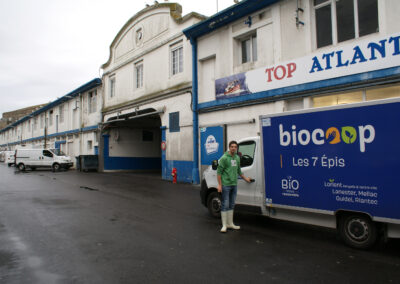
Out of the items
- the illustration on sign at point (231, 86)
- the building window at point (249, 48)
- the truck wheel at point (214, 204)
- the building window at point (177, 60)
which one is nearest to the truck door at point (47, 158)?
the building window at point (177, 60)

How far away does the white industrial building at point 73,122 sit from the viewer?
1029 inches

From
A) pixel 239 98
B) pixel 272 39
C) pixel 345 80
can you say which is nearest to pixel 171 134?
pixel 239 98

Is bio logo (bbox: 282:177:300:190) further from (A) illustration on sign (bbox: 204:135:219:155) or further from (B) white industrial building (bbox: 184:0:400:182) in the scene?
(A) illustration on sign (bbox: 204:135:219:155)

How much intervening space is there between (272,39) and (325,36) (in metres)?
2.06

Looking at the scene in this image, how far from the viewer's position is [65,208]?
8633 mm

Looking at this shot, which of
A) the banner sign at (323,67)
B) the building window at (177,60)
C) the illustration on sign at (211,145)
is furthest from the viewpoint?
the building window at (177,60)

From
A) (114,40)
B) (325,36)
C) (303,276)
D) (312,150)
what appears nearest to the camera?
(303,276)

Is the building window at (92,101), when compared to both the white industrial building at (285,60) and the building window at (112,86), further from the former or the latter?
the white industrial building at (285,60)

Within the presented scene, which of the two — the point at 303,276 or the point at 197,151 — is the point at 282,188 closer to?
the point at 303,276

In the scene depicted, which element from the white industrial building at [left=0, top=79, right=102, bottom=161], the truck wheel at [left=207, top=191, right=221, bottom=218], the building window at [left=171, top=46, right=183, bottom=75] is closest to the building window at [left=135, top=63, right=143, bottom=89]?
the building window at [left=171, top=46, right=183, bottom=75]

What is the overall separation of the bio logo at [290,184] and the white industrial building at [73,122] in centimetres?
2117

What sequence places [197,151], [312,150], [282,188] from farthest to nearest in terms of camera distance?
[197,151], [282,188], [312,150]

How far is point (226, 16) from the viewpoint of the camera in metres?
13.0

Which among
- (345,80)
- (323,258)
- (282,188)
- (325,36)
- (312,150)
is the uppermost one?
(325,36)
